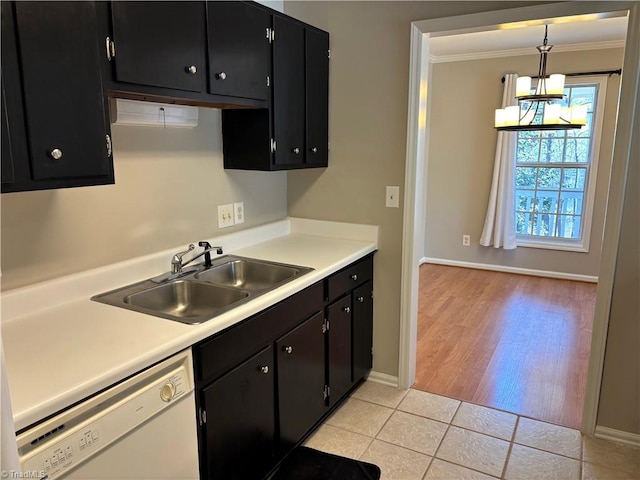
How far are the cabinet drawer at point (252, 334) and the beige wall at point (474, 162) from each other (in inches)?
151

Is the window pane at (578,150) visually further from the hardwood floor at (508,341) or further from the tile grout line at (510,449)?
the tile grout line at (510,449)

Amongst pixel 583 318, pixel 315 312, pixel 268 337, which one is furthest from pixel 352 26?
pixel 583 318

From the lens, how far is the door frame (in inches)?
82.7

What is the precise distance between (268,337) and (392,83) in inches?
61.9

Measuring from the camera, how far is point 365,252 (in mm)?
2719

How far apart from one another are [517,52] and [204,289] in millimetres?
4485

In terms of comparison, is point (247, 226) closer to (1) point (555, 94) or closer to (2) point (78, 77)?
(2) point (78, 77)

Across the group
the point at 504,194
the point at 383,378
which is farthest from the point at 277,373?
the point at 504,194

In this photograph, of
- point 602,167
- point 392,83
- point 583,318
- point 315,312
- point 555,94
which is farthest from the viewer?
point 602,167

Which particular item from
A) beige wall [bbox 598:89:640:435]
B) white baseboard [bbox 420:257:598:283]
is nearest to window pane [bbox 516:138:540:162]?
white baseboard [bbox 420:257:598:283]

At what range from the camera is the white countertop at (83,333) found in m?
1.21

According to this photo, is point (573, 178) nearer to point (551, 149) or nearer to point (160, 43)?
point (551, 149)

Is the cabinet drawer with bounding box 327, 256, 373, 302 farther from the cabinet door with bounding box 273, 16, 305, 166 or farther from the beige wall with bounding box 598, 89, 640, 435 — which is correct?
the beige wall with bounding box 598, 89, 640, 435

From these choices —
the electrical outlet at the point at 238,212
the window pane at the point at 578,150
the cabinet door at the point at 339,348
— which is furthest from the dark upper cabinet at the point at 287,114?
the window pane at the point at 578,150
